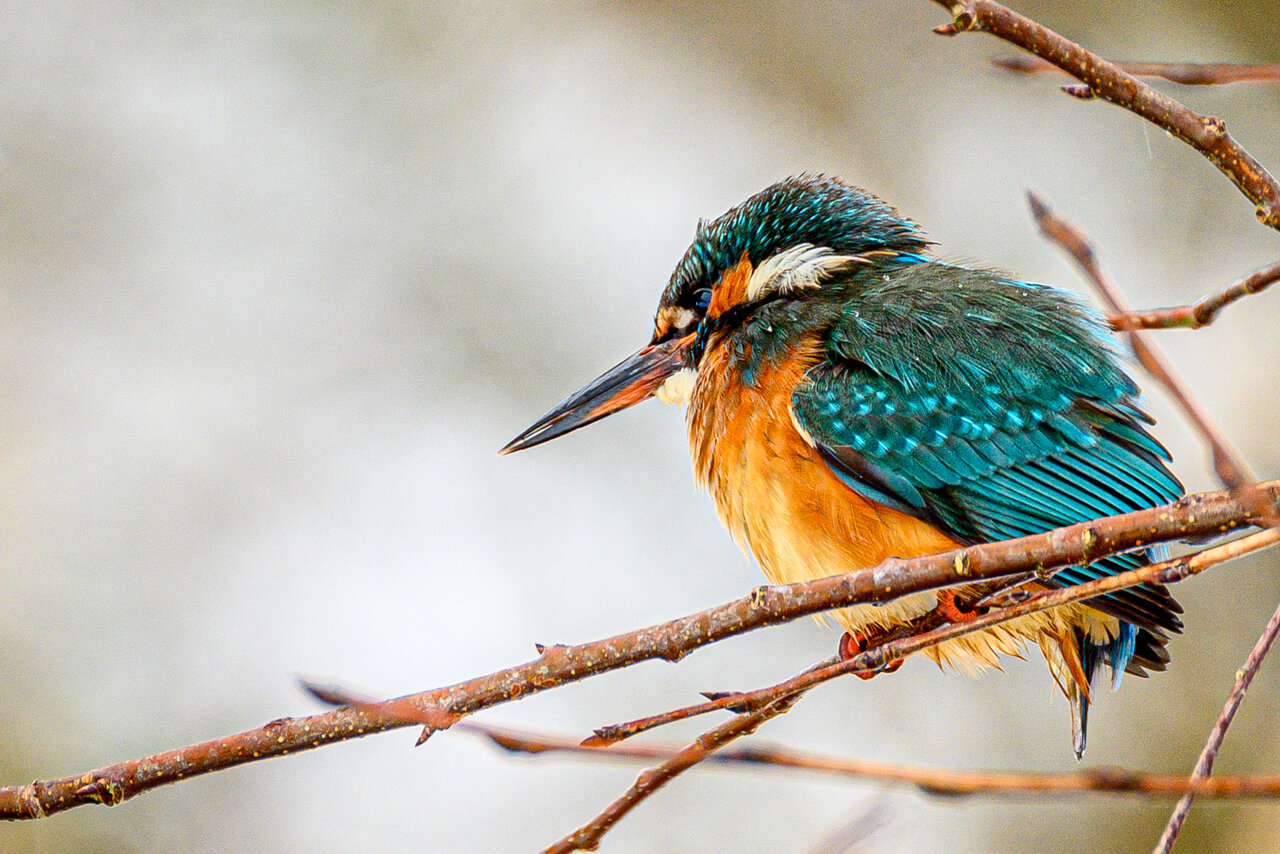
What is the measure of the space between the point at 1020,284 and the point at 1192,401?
1.37 meters

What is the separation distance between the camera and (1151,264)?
417 cm

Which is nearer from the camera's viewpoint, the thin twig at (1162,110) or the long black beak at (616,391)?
the thin twig at (1162,110)

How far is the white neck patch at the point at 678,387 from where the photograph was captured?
232cm

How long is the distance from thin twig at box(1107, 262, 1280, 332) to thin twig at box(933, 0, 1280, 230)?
50mm

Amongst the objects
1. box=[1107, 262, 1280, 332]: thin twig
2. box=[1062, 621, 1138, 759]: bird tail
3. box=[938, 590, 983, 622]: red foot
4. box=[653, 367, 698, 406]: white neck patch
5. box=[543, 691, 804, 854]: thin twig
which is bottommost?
Result: box=[1062, 621, 1138, 759]: bird tail

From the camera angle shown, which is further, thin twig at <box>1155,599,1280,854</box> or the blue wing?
the blue wing

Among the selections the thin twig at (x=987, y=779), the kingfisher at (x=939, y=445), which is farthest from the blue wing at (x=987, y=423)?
the thin twig at (x=987, y=779)

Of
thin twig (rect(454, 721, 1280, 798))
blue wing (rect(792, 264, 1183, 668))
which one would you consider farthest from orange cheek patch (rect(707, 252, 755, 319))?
thin twig (rect(454, 721, 1280, 798))

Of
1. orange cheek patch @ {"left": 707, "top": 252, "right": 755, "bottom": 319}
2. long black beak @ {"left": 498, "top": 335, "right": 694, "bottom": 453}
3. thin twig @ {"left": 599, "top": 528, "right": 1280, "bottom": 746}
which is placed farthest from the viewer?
long black beak @ {"left": 498, "top": 335, "right": 694, "bottom": 453}

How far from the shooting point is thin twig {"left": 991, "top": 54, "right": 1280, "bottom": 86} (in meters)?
1.05

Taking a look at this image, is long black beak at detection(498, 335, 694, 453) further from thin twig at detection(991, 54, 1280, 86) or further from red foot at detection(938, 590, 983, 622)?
thin twig at detection(991, 54, 1280, 86)

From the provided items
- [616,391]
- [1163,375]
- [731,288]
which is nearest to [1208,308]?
[1163,375]

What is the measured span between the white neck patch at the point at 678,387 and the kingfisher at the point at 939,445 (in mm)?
197

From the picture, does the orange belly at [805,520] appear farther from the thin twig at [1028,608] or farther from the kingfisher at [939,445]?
the thin twig at [1028,608]
